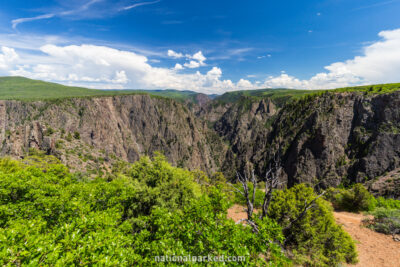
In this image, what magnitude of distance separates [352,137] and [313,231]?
11549cm

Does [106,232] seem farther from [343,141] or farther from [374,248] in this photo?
[343,141]

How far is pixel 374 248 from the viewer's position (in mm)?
19922

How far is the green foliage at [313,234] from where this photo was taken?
53.0 feet

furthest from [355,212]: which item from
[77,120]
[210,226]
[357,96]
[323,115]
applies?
[77,120]

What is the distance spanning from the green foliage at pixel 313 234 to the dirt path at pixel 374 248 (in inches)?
98.2

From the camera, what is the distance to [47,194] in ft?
44.3

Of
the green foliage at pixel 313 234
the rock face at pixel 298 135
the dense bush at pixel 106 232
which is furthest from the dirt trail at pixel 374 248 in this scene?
the rock face at pixel 298 135

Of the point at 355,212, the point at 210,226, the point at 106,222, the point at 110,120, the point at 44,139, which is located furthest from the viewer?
the point at 110,120

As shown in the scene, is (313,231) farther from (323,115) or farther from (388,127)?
(323,115)

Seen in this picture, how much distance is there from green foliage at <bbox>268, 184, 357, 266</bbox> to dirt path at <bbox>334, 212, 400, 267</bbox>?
249 centimetres

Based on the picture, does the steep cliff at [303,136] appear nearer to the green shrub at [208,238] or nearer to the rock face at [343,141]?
the rock face at [343,141]

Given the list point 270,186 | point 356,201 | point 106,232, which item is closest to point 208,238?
point 106,232

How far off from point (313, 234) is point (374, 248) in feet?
36.7

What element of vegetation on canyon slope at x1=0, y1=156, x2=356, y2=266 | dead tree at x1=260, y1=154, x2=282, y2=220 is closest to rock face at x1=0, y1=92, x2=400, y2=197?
vegetation on canyon slope at x1=0, y1=156, x2=356, y2=266
